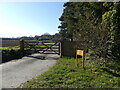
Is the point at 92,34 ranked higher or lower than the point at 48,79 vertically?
higher

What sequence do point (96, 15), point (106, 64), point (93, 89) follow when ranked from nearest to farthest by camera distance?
1. point (93, 89)
2. point (106, 64)
3. point (96, 15)

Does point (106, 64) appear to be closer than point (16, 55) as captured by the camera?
Yes

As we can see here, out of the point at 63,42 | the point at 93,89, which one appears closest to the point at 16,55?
the point at 63,42

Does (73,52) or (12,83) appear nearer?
(12,83)

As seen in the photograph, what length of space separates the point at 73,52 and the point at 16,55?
16.4ft

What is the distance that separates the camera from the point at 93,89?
12.9ft

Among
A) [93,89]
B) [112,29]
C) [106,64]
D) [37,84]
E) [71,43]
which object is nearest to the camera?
[93,89]

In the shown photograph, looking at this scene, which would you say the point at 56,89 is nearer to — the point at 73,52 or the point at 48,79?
the point at 48,79

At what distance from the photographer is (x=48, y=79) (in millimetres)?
4828

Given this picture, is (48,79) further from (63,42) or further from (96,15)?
(63,42)

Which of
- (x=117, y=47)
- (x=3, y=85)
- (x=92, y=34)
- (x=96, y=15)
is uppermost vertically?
(x=96, y=15)

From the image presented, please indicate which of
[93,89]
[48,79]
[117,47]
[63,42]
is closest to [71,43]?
[63,42]

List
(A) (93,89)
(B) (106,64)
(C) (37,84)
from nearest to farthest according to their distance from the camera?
(A) (93,89), (C) (37,84), (B) (106,64)

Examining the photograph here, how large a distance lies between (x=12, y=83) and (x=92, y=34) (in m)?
4.87
